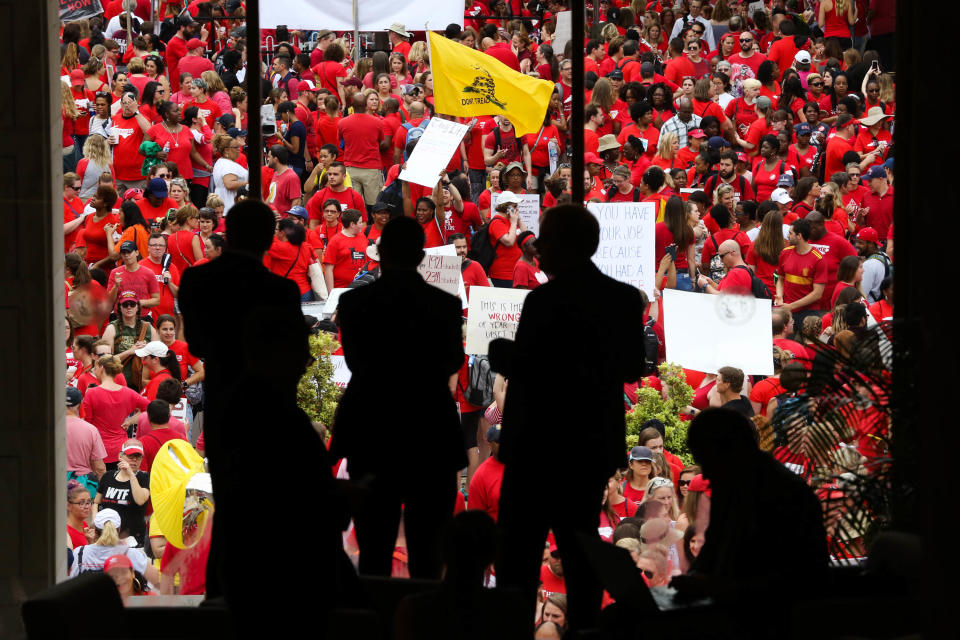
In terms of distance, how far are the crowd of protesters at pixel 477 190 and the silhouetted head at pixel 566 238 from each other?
254 centimetres

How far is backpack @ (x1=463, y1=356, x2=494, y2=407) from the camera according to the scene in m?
7.82

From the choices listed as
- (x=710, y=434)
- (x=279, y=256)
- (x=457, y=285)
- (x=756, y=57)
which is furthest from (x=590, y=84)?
(x=710, y=434)

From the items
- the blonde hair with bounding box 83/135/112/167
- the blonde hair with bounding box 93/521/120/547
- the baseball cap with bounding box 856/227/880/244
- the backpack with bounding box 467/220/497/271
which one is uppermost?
the blonde hair with bounding box 83/135/112/167

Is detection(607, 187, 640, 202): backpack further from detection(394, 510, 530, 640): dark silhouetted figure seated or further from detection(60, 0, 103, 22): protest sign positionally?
detection(394, 510, 530, 640): dark silhouetted figure seated

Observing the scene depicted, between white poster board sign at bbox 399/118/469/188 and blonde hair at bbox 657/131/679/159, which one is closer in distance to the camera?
white poster board sign at bbox 399/118/469/188

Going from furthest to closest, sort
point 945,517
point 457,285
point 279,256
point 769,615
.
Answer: point 279,256, point 457,285, point 769,615, point 945,517

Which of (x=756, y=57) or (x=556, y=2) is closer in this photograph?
(x=756, y=57)

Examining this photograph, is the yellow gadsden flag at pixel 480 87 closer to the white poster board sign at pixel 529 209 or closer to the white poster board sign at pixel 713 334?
the white poster board sign at pixel 529 209

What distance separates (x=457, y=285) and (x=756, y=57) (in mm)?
7783

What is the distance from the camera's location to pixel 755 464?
3256 mm

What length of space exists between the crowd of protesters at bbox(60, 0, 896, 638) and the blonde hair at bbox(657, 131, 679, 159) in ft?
0.06

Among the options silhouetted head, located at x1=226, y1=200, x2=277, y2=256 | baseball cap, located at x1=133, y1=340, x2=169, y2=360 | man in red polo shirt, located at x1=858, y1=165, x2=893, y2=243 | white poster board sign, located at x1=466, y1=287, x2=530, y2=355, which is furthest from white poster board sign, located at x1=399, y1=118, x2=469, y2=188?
silhouetted head, located at x1=226, y1=200, x2=277, y2=256

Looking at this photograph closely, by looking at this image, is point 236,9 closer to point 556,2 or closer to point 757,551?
point 556,2

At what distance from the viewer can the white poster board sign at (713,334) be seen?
786 centimetres
